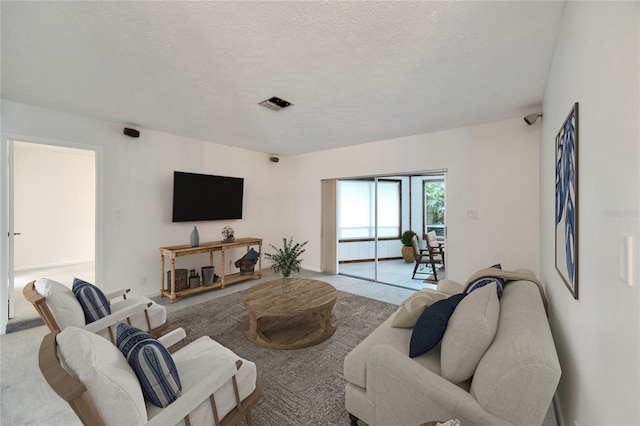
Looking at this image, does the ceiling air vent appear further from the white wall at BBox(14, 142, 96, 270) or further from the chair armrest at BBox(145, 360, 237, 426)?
the white wall at BBox(14, 142, 96, 270)

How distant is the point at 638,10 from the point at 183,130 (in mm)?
4589

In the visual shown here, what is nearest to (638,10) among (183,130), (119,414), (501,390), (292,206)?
(501,390)

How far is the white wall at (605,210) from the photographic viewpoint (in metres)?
0.69

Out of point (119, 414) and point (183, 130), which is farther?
point (183, 130)

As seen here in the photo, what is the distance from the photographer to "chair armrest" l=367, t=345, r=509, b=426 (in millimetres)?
1101

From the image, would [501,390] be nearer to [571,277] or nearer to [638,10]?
[571,277]

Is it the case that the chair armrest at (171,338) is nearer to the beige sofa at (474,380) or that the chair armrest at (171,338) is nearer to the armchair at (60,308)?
the armchair at (60,308)

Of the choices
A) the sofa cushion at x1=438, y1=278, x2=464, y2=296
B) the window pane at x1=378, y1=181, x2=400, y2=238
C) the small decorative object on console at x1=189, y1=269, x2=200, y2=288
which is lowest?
the small decorative object on console at x1=189, y1=269, x2=200, y2=288

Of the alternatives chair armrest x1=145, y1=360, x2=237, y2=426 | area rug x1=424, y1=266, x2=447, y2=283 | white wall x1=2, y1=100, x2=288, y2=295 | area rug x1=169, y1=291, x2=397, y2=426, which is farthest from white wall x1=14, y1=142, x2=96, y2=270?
area rug x1=424, y1=266, x2=447, y2=283

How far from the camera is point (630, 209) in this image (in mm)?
708

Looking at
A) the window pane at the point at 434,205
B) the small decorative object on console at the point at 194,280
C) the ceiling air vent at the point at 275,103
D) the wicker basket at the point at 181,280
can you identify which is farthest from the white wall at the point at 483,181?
the wicker basket at the point at 181,280

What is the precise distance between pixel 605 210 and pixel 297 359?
2342 mm

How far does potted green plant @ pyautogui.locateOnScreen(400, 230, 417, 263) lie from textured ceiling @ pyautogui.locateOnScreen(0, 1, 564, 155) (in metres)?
3.14

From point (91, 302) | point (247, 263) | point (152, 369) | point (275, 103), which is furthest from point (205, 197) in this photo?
point (152, 369)
